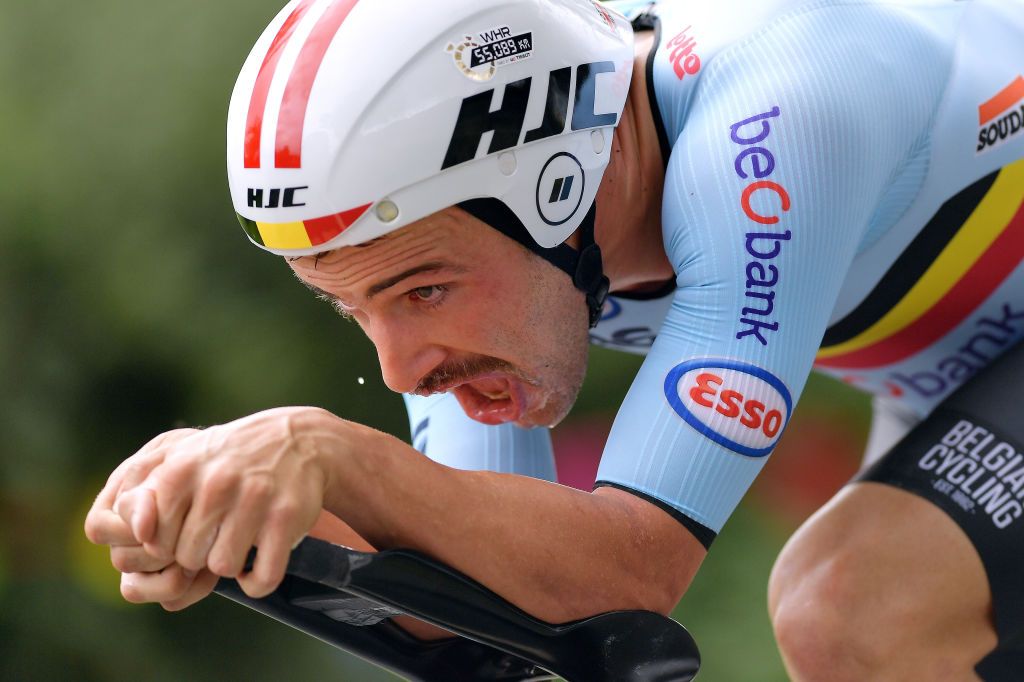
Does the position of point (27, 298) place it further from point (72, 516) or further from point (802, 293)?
point (802, 293)

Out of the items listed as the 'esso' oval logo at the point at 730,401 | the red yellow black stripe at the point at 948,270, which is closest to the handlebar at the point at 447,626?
the 'esso' oval logo at the point at 730,401

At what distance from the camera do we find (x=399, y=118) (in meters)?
1.52

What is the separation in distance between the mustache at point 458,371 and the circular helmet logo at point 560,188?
208mm

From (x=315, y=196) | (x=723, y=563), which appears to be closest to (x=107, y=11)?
(x=723, y=563)

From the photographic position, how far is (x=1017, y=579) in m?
1.79

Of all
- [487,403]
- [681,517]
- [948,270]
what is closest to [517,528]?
[681,517]

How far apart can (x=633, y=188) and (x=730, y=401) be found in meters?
0.47

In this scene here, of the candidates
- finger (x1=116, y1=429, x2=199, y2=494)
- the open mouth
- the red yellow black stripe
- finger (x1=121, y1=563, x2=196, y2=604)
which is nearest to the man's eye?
the open mouth

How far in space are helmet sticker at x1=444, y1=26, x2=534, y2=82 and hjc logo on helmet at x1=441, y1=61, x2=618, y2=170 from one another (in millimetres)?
27

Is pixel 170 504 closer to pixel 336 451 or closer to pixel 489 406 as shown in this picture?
pixel 336 451

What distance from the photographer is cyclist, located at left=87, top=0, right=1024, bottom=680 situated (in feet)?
4.19

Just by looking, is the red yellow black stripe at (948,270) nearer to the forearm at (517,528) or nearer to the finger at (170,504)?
the forearm at (517,528)

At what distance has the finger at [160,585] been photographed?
1.16 meters

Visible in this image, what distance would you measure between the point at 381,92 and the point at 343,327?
9.97ft
